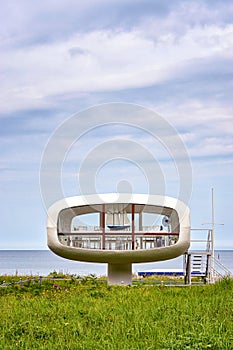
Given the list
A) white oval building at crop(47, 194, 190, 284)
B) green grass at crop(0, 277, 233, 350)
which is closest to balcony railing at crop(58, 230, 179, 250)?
white oval building at crop(47, 194, 190, 284)

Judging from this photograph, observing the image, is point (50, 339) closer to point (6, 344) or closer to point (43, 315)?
point (6, 344)

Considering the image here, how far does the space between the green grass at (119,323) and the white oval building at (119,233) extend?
7.13 metres

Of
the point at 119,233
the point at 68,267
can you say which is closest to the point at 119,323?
the point at 119,233

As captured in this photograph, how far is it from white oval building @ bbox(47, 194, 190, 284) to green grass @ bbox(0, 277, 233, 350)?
7129 millimetres

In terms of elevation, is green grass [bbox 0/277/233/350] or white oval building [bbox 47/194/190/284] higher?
white oval building [bbox 47/194/190/284]

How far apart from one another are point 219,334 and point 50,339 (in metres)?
2.17

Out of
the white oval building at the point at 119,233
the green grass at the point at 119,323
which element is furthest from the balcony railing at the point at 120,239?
the green grass at the point at 119,323

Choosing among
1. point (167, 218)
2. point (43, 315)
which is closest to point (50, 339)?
point (43, 315)

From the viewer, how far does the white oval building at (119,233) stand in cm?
2025

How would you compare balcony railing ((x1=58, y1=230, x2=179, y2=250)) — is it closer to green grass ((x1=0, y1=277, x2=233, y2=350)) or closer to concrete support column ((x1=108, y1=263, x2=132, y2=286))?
concrete support column ((x1=108, y1=263, x2=132, y2=286))

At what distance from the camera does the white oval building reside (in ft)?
66.4

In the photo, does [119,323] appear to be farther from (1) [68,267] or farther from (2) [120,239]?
(1) [68,267]

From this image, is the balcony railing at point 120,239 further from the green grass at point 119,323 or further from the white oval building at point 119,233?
the green grass at point 119,323

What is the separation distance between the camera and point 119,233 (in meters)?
20.6
